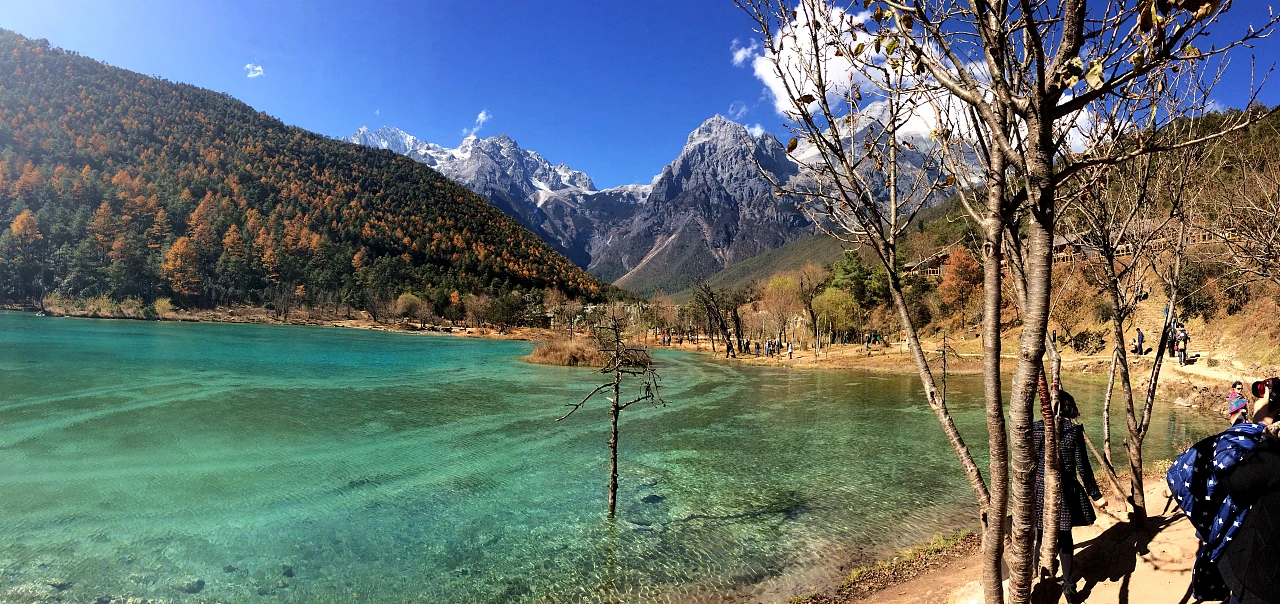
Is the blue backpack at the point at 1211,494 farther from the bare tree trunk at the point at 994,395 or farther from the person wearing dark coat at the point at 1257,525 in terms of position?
the bare tree trunk at the point at 994,395

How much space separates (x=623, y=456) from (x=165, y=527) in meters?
10.2

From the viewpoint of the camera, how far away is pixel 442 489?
13.3m

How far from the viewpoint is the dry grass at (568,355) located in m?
46.5

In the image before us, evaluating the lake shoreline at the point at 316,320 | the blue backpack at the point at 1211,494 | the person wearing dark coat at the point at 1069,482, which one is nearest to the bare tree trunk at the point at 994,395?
the blue backpack at the point at 1211,494

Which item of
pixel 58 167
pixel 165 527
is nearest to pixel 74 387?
pixel 165 527

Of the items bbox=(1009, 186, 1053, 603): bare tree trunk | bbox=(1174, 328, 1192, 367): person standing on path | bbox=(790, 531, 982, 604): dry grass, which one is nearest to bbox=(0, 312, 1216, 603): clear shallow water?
bbox=(790, 531, 982, 604): dry grass

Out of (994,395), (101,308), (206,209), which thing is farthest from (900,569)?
(206,209)

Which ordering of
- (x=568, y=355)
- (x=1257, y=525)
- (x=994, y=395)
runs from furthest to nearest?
(x=568, y=355) → (x=1257, y=525) → (x=994, y=395)

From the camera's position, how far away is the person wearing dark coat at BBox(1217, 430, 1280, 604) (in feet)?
9.91

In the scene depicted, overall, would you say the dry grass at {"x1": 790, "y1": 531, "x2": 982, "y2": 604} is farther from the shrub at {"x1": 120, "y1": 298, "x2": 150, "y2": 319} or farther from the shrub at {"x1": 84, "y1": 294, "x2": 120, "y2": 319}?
the shrub at {"x1": 84, "y1": 294, "x2": 120, "y2": 319}

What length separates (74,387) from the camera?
2481 cm

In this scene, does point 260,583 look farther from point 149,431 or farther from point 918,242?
point 918,242

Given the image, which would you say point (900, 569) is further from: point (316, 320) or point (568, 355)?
point (316, 320)

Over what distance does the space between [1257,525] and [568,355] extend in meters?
45.0
